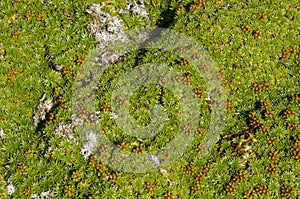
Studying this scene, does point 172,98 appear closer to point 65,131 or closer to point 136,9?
point 65,131

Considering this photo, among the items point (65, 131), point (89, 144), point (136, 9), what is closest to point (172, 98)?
point (89, 144)

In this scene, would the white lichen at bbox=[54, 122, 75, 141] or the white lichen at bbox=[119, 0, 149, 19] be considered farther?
the white lichen at bbox=[119, 0, 149, 19]

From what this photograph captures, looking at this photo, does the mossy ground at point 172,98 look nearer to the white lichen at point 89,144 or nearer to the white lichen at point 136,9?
the white lichen at point 89,144

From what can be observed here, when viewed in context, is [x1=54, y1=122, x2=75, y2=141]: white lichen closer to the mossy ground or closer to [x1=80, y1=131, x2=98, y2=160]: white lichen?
the mossy ground

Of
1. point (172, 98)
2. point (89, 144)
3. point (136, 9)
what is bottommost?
point (89, 144)

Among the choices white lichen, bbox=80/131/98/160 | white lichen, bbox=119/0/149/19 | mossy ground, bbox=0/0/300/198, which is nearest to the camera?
mossy ground, bbox=0/0/300/198

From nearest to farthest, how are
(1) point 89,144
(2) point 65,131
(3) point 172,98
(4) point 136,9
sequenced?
(1) point 89,144 → (2) point 65,131 → (3) point 172,98 → (4) point 136,9

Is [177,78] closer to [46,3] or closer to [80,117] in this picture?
[80,117]

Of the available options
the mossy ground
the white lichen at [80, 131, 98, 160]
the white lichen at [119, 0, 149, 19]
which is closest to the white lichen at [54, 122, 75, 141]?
the mossy ground
